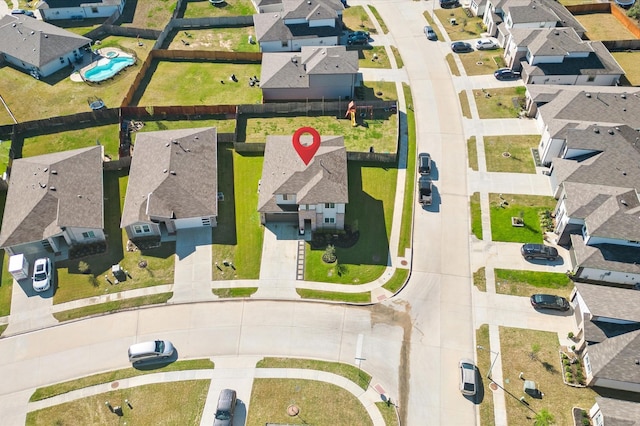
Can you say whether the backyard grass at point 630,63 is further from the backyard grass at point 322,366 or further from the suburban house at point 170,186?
the suburban house at point 170,186

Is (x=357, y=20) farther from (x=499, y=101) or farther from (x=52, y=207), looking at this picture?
(x=52, y=207)

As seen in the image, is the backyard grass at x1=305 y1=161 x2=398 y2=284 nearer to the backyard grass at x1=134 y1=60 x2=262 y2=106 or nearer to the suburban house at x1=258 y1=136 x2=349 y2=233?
the suburban house at x1=258 y1=136 x2=349 y2=233

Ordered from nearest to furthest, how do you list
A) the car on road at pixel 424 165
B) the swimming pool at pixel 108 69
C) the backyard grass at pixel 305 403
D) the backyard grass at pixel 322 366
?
1. the backyard grass at pixel 305 403
2. the backyard grass at pixel 322 366
3. the car on road at pixel 424 165
4. the swimming pool at pixel 108 69

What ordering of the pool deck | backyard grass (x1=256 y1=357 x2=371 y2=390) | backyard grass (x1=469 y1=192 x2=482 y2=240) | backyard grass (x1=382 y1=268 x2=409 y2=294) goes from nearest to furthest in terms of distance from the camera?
backyard grass (x1=256 y1=357 x2=371 y2=390) < backyard grass (x1=382 y1=268 x2=409 y2=294) < backyard grass (x1=469 y1=192 x2=482 y2=240) < the pool deck

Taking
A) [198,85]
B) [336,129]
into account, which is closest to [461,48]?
[336,129]

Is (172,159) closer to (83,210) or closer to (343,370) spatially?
(83,210)

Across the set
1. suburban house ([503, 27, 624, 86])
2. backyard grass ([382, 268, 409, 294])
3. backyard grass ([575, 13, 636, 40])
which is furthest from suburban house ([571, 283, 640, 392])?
backyard grass ([575, 13, 636, 40])

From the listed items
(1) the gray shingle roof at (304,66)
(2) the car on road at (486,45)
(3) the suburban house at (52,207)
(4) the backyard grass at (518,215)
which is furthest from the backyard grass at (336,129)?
(2) the car on road at (486,45)
